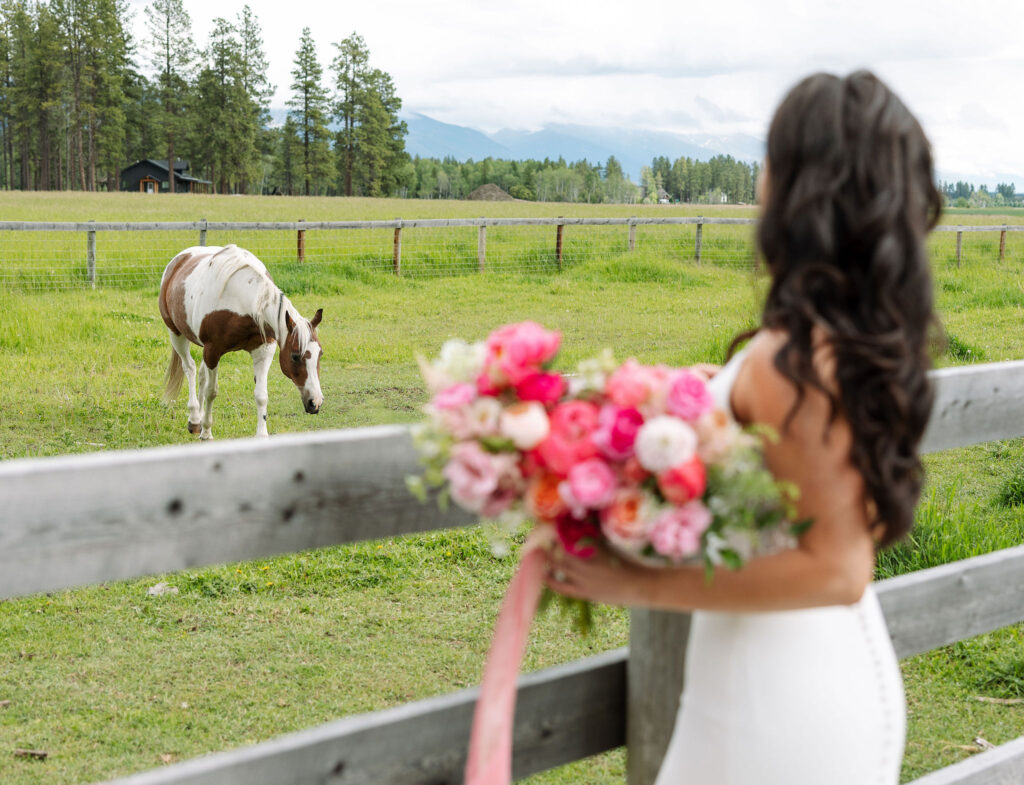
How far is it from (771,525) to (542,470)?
299 mm

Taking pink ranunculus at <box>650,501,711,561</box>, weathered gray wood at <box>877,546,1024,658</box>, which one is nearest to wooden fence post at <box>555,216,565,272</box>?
weathered gray wood at <box>877,546,1024,658</box>

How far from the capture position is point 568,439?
1.20 metres

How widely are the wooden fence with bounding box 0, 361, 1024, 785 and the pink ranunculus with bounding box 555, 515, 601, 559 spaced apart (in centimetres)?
41

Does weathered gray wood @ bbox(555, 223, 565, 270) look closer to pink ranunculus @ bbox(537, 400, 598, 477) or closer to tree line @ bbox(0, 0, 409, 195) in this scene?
pink ranunculus @ bbox(537, 400, 598, 477)

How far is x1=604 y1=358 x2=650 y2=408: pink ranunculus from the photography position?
1.20 metres

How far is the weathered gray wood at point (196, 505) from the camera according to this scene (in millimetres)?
1263

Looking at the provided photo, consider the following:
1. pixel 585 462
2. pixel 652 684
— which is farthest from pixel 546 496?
pixel 652 684

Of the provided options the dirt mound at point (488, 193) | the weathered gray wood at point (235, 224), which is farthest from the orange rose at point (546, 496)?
the dirt mound at point (488, 193)

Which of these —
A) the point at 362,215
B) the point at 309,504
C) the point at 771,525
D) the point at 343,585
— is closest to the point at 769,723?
the point at 771,525

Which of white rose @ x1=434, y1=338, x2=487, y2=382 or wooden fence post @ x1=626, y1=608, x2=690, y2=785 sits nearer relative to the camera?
white rose @ x1=434, y1=338, x2=487, y2=382

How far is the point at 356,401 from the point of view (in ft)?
28.1

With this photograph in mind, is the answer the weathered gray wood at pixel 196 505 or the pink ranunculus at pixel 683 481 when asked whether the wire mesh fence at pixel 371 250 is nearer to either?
the weathered gray wood at pixel 196 505

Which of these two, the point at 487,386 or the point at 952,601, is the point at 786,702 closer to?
the point at 487,386

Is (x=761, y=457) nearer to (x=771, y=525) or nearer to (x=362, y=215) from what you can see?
(x=771, y=525)
